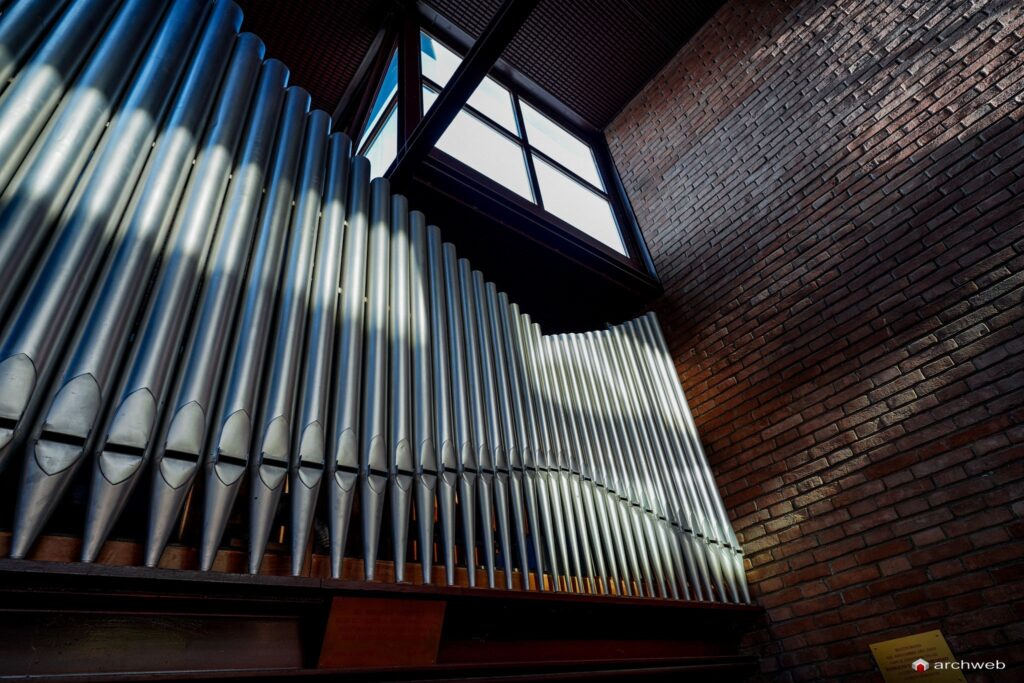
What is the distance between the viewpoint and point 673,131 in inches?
223

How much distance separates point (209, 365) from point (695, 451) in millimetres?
3029

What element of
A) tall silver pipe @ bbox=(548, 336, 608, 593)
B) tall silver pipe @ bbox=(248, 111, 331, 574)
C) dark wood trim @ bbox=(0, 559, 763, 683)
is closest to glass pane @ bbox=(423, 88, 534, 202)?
tall silver pipe @ bbox=(248, 111, 331, 574)

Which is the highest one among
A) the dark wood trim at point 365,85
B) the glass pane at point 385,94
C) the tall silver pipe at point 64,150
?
the dark wood trim at point 365,85

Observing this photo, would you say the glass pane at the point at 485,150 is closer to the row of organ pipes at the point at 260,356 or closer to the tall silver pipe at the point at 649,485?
the row of organ pipes at the point at 260,356

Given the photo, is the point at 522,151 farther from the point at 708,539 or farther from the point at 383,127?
the point at 708,539

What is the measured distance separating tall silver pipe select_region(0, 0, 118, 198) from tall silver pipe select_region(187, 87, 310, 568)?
0.64 meters

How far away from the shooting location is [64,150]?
6.38 feet

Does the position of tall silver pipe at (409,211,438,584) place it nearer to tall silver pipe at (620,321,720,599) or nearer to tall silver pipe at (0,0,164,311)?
tall silver pipe at (0,0,164,311)

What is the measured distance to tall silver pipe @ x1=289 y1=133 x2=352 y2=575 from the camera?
→ 5.86 ft

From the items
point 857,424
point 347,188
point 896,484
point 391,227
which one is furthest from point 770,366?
point 347,188

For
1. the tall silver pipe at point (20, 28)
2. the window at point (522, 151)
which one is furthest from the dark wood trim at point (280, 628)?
the window at point (522, 151)

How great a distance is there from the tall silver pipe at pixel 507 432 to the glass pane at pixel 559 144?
262 centimetres

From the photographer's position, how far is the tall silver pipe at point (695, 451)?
3.61 metres

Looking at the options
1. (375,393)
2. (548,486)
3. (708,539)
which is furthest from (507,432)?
(708,539)
